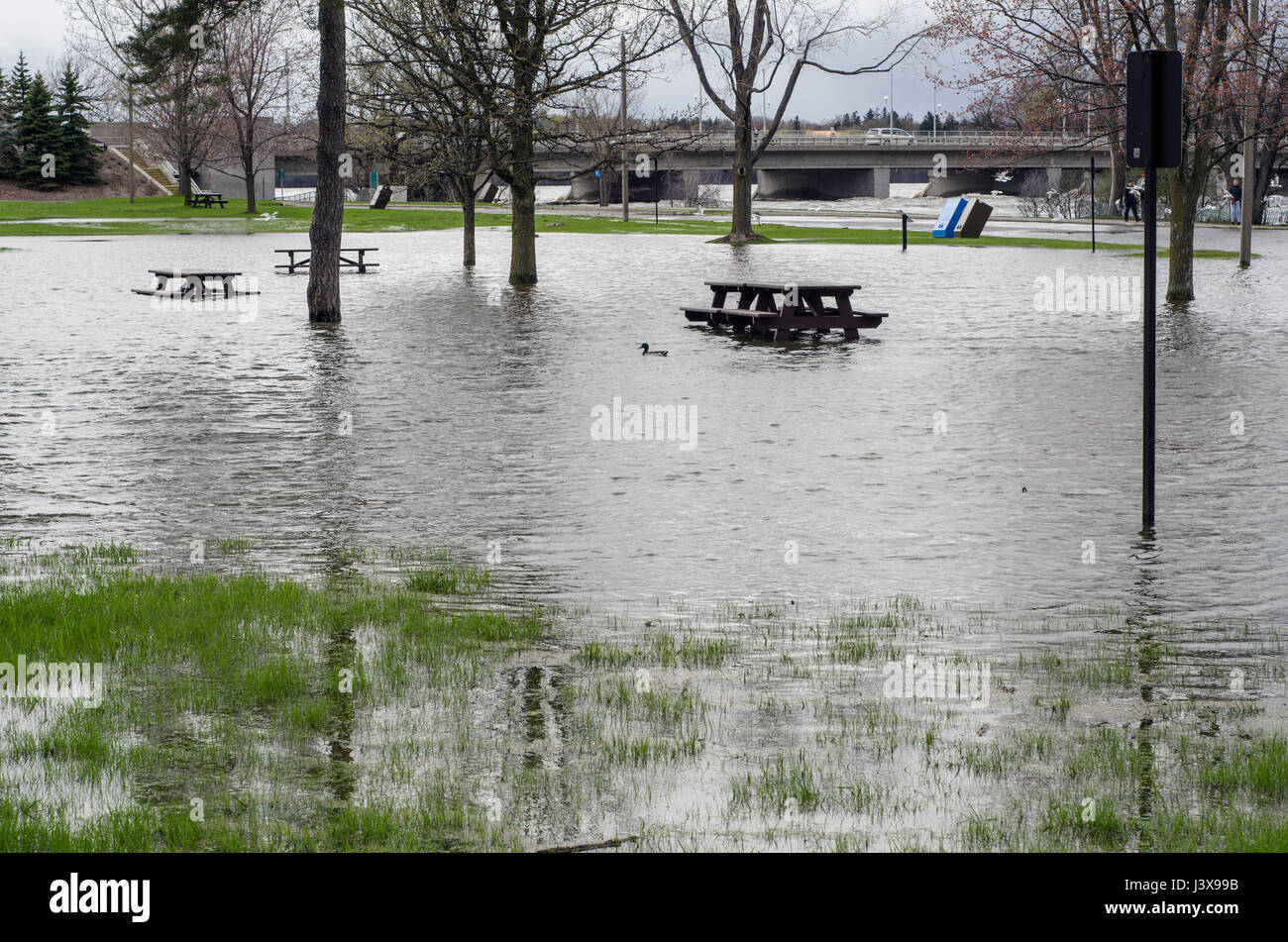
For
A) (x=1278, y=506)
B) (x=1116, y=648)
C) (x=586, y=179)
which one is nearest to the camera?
(x=1116, y=648)

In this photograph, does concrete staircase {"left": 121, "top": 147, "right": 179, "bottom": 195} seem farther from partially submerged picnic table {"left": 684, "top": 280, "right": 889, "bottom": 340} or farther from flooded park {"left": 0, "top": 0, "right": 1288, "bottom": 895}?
partially submerged picnic table {"left": 684, "top": 280, "right": 889, "bottom": 340}

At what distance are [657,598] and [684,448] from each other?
4.78m

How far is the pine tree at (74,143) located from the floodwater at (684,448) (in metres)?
69.2

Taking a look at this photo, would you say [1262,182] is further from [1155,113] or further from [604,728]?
[604,728]

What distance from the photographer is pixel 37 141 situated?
8775 centimetres

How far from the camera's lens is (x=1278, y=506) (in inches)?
392

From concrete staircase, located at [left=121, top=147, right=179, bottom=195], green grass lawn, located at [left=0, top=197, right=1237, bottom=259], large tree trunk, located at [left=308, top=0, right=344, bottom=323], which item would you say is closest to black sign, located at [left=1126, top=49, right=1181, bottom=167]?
large tree trunk, located at [left=308, top=0, right=344, bottom=323]

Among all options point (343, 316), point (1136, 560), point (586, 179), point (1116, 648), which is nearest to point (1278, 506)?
point (1136, 560)

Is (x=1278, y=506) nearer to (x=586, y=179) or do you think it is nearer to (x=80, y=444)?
(x=80, y=444)

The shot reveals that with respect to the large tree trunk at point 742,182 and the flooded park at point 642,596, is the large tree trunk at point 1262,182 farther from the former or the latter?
the flooded park at point 642,596

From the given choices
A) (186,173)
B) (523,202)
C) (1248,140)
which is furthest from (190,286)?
(186,173)

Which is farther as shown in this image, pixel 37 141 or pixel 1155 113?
pixel 37 141

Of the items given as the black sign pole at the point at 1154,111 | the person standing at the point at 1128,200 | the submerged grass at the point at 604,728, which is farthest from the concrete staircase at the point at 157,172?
the submerged grass at the point at 604,728

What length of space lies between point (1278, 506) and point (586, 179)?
97874 mm
